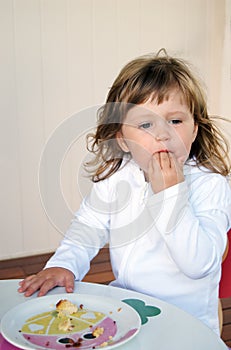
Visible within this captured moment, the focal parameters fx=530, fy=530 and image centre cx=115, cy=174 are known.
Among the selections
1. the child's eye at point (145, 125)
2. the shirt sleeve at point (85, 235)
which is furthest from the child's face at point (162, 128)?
the shirt sleeve at point (85, 235)

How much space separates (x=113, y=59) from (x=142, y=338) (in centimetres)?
235

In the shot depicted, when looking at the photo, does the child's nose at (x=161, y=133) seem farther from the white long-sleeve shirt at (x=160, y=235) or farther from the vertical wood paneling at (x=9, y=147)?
the vertical wood paneling at (x=9, y=147)

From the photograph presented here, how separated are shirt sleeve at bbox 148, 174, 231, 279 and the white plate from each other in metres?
0.17

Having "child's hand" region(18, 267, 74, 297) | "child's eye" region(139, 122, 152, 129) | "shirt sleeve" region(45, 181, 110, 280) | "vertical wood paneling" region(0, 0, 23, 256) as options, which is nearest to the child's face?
"child's eye" region(139, 122, 152, 129)

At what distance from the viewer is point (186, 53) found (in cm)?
314

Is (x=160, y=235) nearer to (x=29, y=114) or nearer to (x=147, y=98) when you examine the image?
(x=147, y=98)

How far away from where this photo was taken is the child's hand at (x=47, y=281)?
1.00m

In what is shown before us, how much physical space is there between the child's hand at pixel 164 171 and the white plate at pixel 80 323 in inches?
10.8

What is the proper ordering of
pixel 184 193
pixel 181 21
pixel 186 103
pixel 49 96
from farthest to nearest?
pixel 181 21 < pixel 49 96 < pixel 186 103 < pixel 184 193

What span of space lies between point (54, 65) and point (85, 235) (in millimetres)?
1715

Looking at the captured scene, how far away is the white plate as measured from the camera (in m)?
0.79

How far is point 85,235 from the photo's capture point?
128 cm

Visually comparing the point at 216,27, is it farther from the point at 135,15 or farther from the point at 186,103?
the point at 186,103

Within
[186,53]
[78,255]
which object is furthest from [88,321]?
[186,53]
